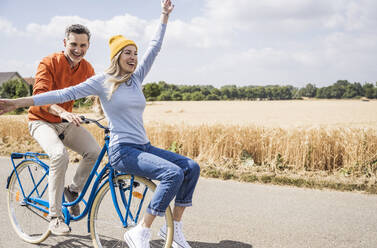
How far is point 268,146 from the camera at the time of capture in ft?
23.3

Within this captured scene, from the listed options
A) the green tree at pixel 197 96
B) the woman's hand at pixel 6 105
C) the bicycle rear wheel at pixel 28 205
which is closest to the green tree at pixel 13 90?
the green tree at pixel 197 96

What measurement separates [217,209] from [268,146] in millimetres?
2733

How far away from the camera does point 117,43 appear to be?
2971mm

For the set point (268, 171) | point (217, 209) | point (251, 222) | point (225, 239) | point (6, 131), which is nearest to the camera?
point (225, 239)

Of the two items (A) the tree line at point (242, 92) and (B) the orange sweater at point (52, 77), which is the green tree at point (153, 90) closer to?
(A) the tree line at point (242, 92)

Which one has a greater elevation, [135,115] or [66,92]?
[66,92]

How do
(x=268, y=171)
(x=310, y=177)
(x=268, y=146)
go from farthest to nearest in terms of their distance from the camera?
1. (x=268, y=146)
2. (x=268, y=171)
3. (x=310, y=177)

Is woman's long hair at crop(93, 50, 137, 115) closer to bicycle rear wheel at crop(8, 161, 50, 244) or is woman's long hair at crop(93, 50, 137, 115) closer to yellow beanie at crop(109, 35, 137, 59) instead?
yellow beanie at crop(109, 35, 137, 59)

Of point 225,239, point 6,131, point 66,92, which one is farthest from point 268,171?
point 6,131

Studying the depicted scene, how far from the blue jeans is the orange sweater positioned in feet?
3.64

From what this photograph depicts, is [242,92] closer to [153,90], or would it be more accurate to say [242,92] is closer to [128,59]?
[153,90]

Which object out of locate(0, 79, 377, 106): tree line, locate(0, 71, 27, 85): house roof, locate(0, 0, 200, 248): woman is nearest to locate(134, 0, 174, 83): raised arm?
locate(0, 0, 200, 248): woman

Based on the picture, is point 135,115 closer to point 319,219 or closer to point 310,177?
point 319,219

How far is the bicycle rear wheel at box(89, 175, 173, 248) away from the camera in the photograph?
2925 millimetres
